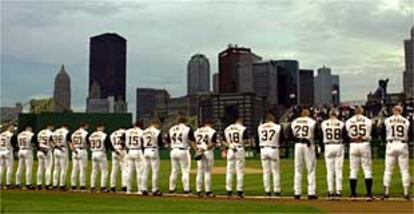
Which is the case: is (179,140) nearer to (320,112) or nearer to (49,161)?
(49,161)

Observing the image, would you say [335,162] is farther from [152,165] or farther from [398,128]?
[152,165]

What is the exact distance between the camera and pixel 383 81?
5712 centimetres

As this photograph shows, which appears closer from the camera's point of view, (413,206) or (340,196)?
(413,206)

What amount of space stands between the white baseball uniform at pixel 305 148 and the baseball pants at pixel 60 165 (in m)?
7.98

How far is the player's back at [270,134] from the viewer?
1553 centimetres

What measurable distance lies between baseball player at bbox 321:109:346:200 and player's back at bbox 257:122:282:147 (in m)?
1.17

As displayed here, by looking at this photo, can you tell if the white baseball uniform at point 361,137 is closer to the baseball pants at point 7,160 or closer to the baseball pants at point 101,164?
the baseball pants at point 101,164

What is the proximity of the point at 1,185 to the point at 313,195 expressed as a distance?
11343 millimetres

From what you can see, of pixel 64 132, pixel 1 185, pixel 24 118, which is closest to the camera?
pixel 64 132

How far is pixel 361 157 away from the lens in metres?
14.8

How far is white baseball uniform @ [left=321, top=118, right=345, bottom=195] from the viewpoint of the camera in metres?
14.8

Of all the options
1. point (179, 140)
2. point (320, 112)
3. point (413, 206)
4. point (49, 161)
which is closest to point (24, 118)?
point (320, 112)

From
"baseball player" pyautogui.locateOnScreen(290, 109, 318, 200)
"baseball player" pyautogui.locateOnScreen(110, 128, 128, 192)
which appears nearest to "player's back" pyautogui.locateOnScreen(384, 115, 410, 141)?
"baseball player" pyautogui.locateOnScreen(290, 109, 318, 200)

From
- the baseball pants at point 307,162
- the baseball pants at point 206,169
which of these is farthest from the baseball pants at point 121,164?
the baseball pants at point 307,162
